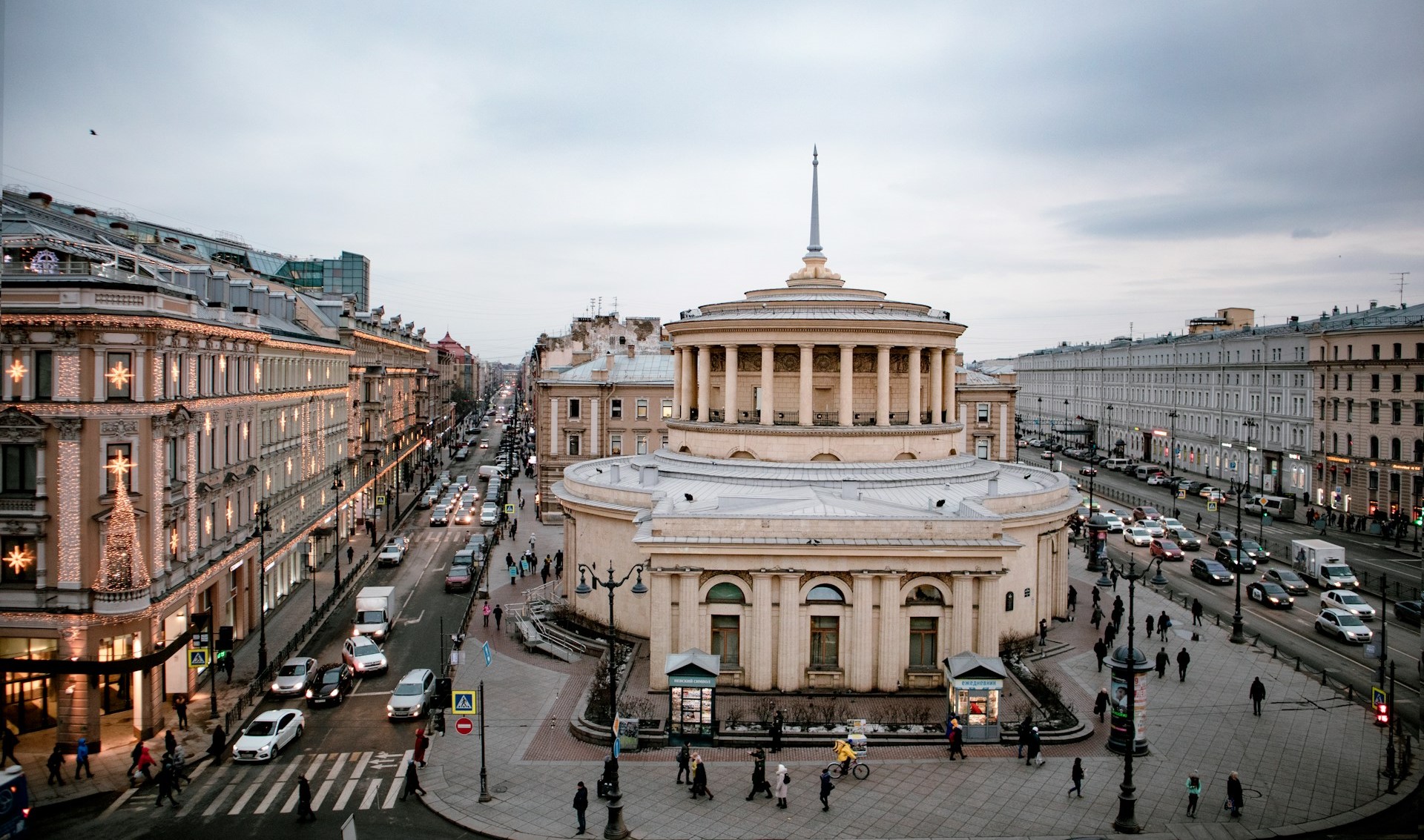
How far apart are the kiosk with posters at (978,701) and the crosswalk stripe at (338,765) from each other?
59.0 ft

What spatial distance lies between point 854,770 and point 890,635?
6195 millimetres

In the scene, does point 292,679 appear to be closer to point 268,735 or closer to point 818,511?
point 268,735

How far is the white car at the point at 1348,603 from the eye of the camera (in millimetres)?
41375

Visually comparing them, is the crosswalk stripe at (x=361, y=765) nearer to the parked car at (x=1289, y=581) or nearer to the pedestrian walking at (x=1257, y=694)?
the pedestrian walking at (x=1257, y=694)

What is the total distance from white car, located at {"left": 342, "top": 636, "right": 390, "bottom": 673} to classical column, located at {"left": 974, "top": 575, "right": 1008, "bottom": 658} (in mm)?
22370

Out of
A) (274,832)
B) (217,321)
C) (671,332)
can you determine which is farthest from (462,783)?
(671,332)

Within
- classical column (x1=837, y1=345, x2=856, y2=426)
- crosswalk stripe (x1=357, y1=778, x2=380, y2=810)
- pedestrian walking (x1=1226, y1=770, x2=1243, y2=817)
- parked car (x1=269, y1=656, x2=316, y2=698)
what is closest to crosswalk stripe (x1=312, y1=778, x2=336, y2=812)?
crosswalk stripe (x1=357, y1=778, x2=380, y2=810)

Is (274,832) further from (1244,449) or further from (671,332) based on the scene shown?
(1244,449)

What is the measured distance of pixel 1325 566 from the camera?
48.2 metres

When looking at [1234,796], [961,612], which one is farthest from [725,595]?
[1234,796]

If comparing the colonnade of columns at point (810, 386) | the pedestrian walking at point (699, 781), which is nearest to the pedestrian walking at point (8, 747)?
the pedestrian walking at point (699, 781)

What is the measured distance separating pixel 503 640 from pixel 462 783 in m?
14.1

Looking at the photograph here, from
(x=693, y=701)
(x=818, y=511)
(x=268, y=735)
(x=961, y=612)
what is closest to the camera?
(x=693, y=701)

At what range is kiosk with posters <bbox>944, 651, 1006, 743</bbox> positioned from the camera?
88.7 ft
